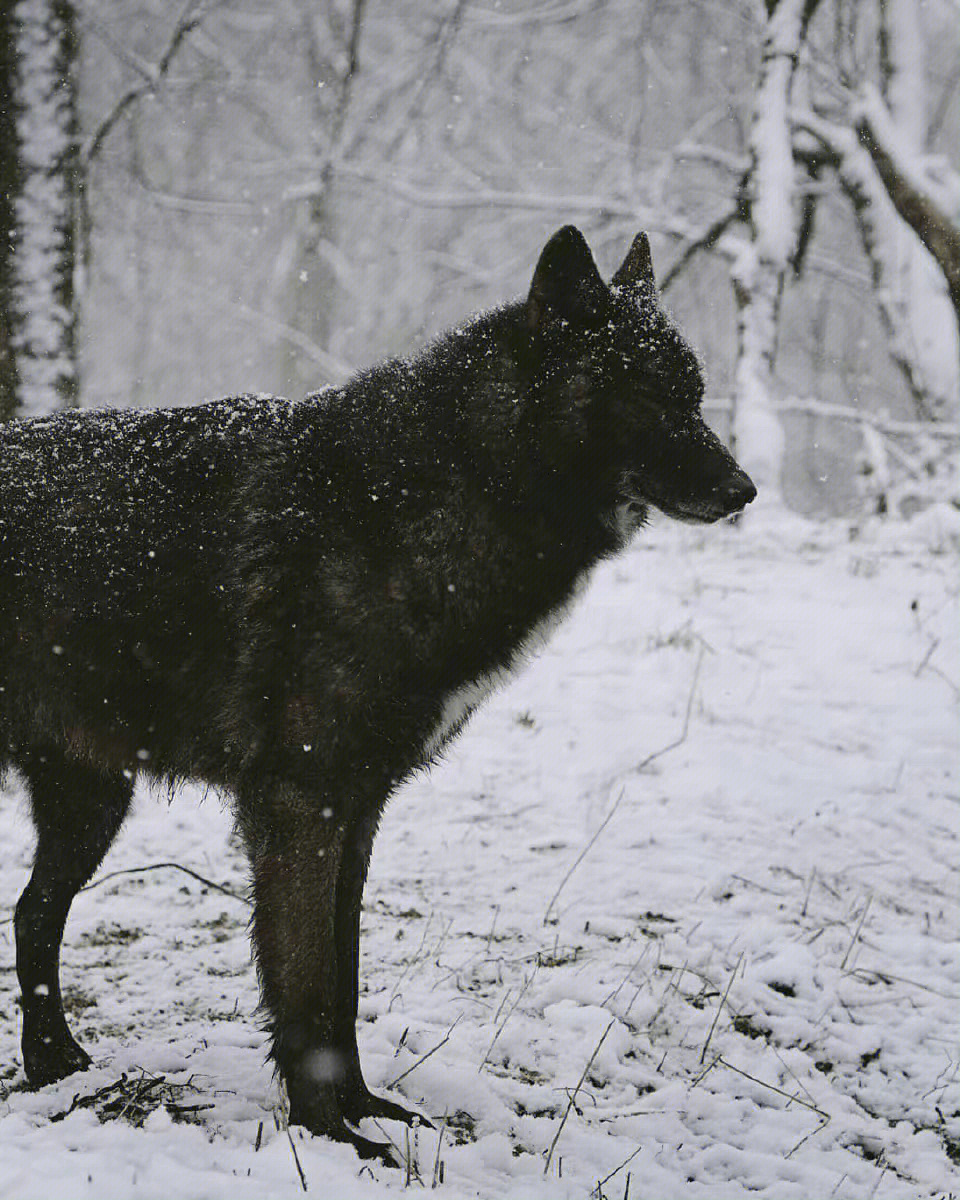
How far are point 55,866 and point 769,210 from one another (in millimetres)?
9738

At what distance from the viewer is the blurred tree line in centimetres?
783

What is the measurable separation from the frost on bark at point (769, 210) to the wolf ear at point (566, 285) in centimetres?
766

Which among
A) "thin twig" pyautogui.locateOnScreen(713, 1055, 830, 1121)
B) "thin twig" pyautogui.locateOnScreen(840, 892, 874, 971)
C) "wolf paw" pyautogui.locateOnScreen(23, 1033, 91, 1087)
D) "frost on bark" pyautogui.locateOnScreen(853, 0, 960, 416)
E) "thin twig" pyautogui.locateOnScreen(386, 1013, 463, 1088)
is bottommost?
"wolf paw" pyautogui.locateOnScreen(23, 1033, 91, 1087)

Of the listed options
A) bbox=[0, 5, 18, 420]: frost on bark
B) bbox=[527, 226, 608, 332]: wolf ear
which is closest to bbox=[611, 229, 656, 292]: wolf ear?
bbox=[527, 226, 608, 332]: wolf ear

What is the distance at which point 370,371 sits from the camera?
2.71 metres

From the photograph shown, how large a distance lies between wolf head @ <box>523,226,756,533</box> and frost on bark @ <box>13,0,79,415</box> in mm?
3673

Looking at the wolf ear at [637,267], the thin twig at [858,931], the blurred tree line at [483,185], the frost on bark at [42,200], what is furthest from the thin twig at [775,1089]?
the blurred tree line at [483,185]

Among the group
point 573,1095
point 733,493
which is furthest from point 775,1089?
point 733,493

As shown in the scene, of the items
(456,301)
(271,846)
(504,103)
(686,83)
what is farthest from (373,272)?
(271,846)

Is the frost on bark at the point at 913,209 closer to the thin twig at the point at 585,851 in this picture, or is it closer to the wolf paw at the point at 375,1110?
the thin twig at the point at 585,851

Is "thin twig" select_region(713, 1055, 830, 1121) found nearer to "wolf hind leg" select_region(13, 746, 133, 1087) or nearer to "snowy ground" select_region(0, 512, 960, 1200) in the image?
"snowy ground" select_region(0, 512, 960, 1200)

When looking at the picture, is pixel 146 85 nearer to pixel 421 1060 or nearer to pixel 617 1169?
pixel 421 1060

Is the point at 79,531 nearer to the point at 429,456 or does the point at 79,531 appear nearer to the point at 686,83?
the point at 429,456

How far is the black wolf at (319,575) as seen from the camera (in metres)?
2.33
